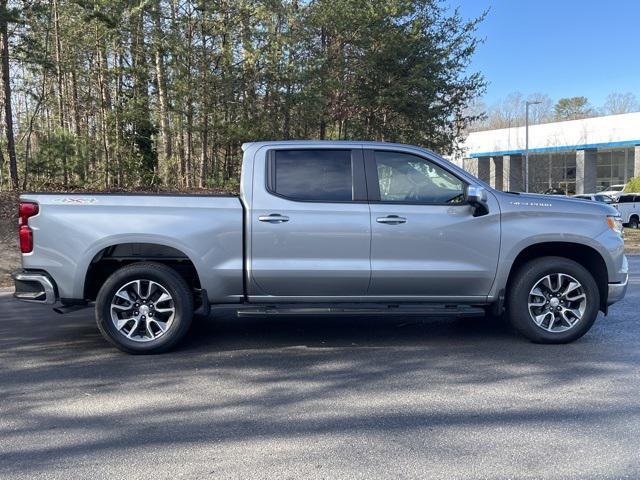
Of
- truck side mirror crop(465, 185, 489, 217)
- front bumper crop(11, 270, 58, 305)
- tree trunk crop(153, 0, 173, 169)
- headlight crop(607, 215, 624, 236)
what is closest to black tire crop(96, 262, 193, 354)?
front bumper crop(11, 270, 58, 305)

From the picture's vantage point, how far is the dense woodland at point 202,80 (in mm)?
17312

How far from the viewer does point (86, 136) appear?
63.4ft

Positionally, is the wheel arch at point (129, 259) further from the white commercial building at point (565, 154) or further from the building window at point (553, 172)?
the building window at point (553, 172)

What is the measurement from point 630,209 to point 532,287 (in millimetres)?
23179

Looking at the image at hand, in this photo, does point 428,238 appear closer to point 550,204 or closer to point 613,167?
point 550,204

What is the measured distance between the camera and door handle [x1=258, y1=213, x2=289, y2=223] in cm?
568

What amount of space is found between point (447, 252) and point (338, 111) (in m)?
16.7

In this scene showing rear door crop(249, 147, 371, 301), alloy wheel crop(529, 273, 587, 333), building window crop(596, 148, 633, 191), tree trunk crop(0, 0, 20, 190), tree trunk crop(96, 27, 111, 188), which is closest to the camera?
rear door crop(249, 147, 371, 301)

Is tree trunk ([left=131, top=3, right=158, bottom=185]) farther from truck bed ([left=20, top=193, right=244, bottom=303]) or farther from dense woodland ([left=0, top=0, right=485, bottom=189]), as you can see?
truck bed ([left=20, top=193, right=244, bottom=303])

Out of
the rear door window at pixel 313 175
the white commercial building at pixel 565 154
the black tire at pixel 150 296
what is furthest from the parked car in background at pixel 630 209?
the black tire at pixel 150 296

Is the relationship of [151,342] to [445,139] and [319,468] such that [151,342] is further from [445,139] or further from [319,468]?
[445,139]

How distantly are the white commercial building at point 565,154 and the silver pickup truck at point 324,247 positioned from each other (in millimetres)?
41829

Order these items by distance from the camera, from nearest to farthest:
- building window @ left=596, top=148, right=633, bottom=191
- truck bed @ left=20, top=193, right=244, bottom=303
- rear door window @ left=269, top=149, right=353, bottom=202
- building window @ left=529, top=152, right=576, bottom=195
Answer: truck bed @ left=20, top=193, right=244, bottom=303 < rear door window @ left=269, top=149, right=353, bottom=202 < building window @ left=529, top=152, right=576, bottom=195 < building window @ left=596, top=148, right=633, bottom=191

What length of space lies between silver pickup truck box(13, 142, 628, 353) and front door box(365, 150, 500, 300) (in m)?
0.01
